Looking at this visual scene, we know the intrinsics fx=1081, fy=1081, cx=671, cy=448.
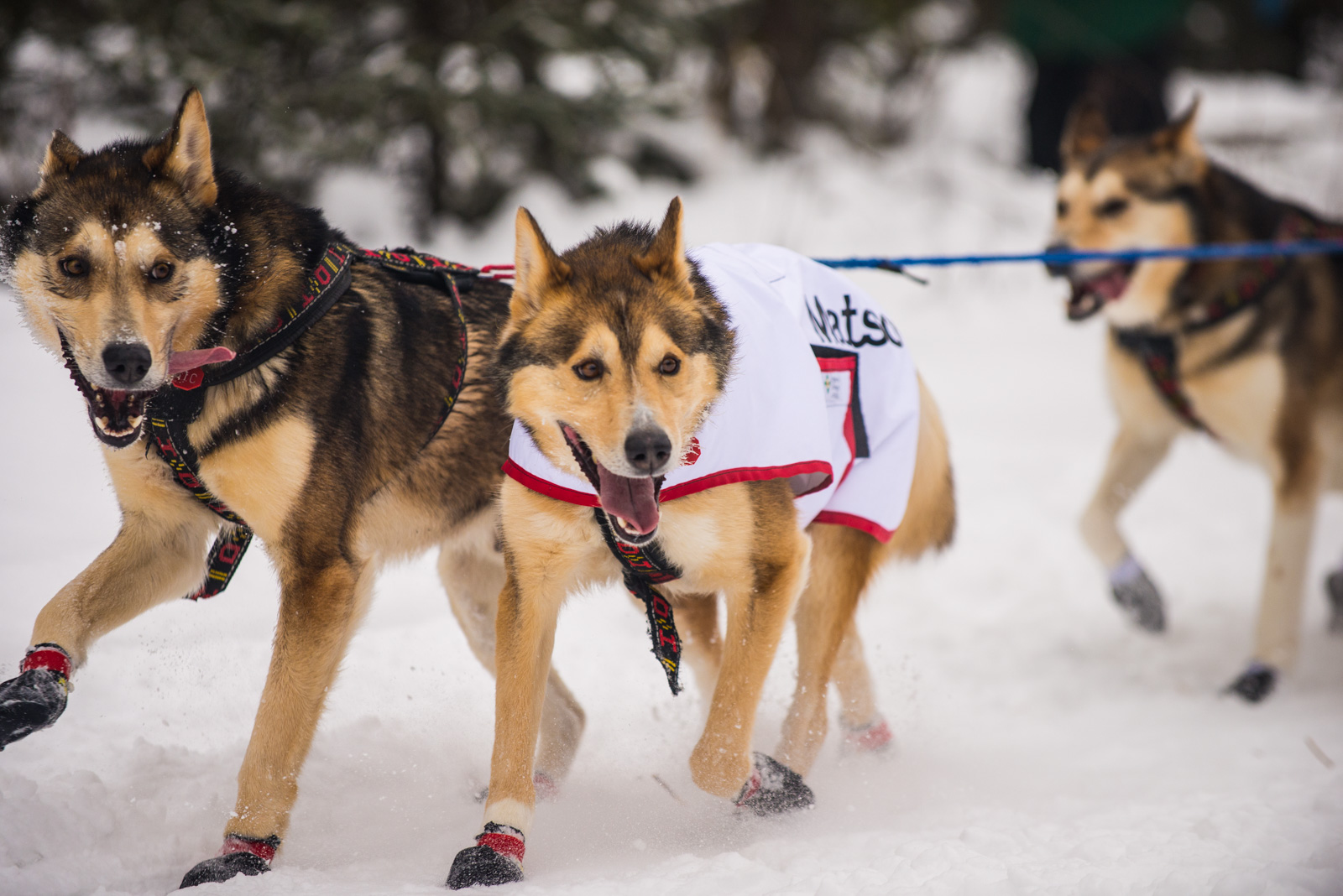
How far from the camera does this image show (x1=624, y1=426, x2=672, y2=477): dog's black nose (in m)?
2.20

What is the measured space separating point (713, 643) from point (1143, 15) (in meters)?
8.71

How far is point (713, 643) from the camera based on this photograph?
132 inches

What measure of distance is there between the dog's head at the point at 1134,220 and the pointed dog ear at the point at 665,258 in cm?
263

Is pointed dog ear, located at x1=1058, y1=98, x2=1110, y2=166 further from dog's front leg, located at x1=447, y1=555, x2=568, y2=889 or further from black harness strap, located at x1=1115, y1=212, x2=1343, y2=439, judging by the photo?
dog's front leg, located at x1=447, y1=555, x2=568, y2=889

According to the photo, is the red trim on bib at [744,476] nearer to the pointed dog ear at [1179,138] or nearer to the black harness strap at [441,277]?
the black harness strap at [441,277]

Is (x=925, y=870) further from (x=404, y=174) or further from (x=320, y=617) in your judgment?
(x=404, y=174)

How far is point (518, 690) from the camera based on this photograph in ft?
8.36

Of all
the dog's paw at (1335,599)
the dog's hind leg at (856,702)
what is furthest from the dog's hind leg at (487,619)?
the dog's paw at (1335,599)

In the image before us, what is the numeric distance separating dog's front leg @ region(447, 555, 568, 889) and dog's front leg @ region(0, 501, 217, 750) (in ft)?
2.81

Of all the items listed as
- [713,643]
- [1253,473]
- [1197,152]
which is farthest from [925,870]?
[1253,473]

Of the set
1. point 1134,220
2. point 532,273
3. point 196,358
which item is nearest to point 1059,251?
point 1134,220

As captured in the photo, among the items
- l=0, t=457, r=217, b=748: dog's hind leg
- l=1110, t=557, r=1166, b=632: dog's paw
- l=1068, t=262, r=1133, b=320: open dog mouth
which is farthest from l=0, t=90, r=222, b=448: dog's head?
l=1110, t=557, r=1166, b=632: dog's paw

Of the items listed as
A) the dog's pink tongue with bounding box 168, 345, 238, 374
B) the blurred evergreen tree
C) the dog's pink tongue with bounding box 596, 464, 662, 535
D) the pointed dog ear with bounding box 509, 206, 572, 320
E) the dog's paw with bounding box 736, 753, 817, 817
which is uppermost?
the blurred evergreen tree

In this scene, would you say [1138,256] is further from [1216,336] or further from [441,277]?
[441,277]
